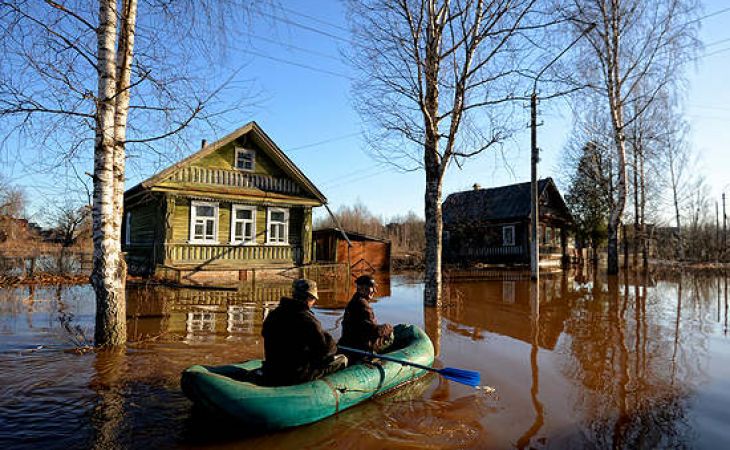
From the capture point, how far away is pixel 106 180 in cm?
597

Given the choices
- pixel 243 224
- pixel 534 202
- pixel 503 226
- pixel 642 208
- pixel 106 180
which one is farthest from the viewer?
pixel 503 226

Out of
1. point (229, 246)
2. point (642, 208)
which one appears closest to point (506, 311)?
point (229, 246)

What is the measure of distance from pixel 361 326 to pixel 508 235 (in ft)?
83.4

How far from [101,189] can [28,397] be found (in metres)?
2.70

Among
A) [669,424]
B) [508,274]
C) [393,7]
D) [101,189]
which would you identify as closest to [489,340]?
[669,424]

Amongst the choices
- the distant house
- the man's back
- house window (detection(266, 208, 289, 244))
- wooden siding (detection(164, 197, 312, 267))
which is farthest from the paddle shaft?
the distant house

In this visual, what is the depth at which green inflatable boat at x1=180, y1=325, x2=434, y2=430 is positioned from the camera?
3822 mm

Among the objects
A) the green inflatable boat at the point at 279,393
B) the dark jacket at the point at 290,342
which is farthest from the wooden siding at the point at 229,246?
the dark jacket at the point at 290,342

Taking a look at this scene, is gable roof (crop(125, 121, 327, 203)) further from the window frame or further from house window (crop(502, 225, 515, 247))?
house window (crop(502, 225, 515, 247))

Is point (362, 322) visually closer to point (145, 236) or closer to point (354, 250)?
point (145, 236)

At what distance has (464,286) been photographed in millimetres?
17078

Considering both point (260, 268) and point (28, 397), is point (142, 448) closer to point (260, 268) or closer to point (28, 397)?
point (28, 397)

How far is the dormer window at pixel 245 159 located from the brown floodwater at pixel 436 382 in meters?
6.97

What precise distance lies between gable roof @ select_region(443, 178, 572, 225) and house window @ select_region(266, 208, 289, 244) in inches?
604
